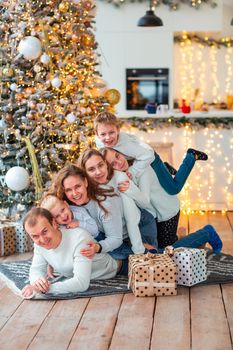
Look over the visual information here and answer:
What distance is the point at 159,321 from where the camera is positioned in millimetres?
3895

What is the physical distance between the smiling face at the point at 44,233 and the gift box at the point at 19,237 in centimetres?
125

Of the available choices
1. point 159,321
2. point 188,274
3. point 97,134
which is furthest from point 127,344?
point 97,134

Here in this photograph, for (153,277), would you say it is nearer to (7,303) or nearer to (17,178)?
(7,303)

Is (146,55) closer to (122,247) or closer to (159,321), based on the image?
(122,247)

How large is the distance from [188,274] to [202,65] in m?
6.53

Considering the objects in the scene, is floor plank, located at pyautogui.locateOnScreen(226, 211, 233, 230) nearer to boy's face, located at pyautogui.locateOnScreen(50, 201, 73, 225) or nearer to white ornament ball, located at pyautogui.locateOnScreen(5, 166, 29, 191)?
white ornament ball, located at pyautogui.locateOnScreen(5, 166, 29, 191)

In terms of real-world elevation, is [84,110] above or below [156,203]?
above

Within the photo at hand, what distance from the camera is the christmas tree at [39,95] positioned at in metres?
5.68

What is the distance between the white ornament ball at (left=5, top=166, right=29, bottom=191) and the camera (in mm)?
5551

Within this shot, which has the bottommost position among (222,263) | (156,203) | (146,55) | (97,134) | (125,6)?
(222,263)

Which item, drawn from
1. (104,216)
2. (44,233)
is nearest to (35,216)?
(44,233)

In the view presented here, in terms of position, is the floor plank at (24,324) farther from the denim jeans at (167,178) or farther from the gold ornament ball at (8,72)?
the gold ornament ball at (8,72)

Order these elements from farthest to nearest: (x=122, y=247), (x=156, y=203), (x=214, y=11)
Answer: (x=214, y=11) → (x=156, y=203) → (x=122, y=247)

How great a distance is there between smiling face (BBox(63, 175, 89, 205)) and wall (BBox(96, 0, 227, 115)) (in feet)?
17.7
